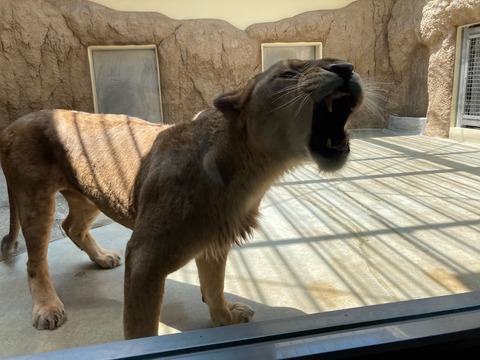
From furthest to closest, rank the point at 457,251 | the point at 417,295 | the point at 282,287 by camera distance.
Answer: the point at 457,251, the point at 282,287, the point at 417,295

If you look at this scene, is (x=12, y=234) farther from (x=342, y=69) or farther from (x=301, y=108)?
(x=342, y=69)

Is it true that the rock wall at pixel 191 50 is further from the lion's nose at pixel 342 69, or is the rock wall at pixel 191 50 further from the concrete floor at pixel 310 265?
the lion's nose at pixel 342 69

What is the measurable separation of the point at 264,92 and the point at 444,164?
3940mm

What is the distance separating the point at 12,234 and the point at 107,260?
590 mm

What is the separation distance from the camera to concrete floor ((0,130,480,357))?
2.03m

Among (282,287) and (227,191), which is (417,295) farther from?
(227,191)

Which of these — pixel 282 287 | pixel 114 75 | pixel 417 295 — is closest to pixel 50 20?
pixel 114 75

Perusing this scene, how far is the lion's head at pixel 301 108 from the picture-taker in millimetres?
1314

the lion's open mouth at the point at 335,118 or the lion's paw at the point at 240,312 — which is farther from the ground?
the lion's open mouth at the point at 335,118

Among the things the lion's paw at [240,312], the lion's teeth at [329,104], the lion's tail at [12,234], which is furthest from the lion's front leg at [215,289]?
the lion's tail at [12,234]

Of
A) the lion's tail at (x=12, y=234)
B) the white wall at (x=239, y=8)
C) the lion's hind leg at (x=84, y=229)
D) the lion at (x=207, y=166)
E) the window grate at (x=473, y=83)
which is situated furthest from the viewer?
the window grate at (x=473, y=83)

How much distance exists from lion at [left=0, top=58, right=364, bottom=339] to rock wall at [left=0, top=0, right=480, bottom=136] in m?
3.90

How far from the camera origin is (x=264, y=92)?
145cm

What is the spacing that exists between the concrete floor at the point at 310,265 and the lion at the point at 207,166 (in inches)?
7.4
